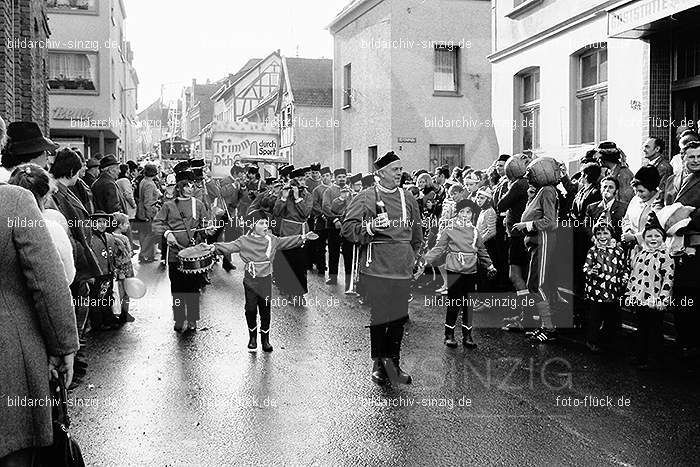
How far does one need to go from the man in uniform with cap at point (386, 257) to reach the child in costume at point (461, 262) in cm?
132

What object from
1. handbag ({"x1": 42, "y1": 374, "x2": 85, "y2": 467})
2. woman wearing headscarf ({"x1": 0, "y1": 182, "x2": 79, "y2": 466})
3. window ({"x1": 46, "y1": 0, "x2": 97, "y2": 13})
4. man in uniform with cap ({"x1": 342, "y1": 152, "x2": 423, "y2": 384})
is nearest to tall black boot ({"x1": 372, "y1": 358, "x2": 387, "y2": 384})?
man in uniform with cap ({"x1": 342, "y1": 152, "x2": 423, "y2": 384})

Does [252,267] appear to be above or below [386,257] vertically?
below

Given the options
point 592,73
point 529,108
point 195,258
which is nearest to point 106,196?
point 195,258

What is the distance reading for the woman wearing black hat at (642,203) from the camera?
7645mm

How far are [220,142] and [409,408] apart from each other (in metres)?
22.1

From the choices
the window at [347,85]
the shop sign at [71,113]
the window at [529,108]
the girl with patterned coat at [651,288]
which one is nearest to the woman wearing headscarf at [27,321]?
the girl with patterned coat at [651,288]

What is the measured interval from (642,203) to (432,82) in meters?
19.7

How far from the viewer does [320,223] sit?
14336mm

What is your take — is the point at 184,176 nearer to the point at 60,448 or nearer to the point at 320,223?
the point at 320,223

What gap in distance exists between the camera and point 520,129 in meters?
17.9

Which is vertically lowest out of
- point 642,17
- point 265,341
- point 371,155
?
point 265,341

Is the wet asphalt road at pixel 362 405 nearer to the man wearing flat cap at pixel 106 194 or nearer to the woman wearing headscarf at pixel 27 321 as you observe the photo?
the woman wearing headscarf at pixel 27 321

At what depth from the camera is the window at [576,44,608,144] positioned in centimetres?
1430

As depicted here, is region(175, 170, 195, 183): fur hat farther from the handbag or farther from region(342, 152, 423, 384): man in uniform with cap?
the handbag
